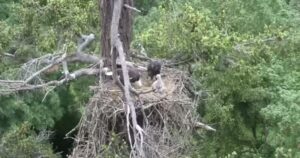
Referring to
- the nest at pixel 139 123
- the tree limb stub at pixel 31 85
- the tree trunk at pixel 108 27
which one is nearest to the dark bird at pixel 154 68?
the nest at pixel 139 123

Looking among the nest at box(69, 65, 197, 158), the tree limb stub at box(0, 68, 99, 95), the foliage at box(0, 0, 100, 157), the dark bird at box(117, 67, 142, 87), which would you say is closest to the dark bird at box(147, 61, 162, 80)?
the dark bird at box(117, 67, 142, 87)

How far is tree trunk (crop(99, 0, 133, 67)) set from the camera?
25.8ft

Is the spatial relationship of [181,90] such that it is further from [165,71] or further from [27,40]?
[27,40]

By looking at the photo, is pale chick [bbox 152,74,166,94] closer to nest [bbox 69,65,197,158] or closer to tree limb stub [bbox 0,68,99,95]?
nest [bbox 69,65,197,158]

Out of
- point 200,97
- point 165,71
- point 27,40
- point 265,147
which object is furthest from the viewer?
point 265,147

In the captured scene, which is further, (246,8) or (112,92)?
(246,8)

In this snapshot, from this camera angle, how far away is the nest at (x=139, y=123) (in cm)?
697

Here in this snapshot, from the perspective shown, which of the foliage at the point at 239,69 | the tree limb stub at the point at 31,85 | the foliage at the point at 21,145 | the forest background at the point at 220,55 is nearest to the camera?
the tree limb stub at the point at 31,85

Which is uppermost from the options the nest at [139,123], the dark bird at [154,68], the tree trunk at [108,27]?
the tree trunk at [108,27]

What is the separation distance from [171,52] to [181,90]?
1.19 m

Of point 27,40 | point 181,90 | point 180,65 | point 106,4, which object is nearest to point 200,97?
point 180,65

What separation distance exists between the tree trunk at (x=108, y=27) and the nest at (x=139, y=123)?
78cm

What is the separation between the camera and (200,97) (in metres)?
8.85

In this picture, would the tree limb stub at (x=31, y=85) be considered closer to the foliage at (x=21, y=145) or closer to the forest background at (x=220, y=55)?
the forest background at (x=220, y=55)
